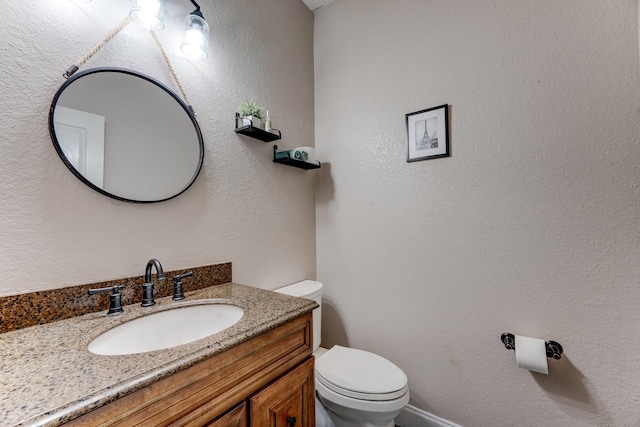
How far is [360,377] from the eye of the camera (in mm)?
1205

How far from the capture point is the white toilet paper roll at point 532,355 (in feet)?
3.58

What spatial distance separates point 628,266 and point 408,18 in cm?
164

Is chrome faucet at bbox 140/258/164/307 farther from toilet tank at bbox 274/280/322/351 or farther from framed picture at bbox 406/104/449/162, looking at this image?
framed picture at bbox 406/104/449/162

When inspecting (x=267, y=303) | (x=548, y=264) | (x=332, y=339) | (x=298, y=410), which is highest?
(x=548, y=264)

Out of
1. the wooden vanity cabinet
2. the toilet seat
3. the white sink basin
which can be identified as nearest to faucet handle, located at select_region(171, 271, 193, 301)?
the white sink basin

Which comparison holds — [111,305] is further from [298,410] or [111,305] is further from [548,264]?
[548,264]

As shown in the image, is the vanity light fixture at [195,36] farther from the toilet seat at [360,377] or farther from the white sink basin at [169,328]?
the toilet seat at [360,377]

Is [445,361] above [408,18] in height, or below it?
below

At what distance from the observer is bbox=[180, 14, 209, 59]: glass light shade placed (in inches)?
44.4

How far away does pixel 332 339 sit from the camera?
5.99 ft

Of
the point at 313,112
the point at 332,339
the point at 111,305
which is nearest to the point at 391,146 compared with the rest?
the point at 313,112

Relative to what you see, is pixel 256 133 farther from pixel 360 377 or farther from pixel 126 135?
pixel 360 377

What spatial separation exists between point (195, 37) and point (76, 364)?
1.24 meters

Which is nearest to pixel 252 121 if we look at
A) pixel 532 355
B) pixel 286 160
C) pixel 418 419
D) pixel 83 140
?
pixel 286 160
